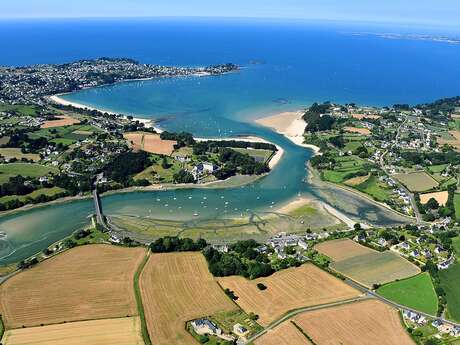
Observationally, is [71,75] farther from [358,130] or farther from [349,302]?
[349,302]

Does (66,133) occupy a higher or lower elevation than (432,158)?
higher

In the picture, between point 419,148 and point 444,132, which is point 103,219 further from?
point 444,132

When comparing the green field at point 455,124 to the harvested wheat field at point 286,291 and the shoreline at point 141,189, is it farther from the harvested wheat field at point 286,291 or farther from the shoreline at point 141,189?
the harvested wheat field at point 286,291

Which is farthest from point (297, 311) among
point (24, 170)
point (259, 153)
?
point (24, 170)

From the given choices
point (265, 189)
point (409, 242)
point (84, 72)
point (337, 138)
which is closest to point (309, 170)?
point (265, 189)

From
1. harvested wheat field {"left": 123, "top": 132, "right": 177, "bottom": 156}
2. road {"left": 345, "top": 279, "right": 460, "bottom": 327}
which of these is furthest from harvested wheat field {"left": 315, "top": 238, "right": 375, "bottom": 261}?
harvested wheat field {"left": 123, "top": 132, "right": 177, "bottom": 156}

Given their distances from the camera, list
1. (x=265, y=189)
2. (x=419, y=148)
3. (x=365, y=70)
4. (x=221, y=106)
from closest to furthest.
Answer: (x=265, y=189) < (x=419, y=148) < (x=221, y=106) < (x=365, y=70)
